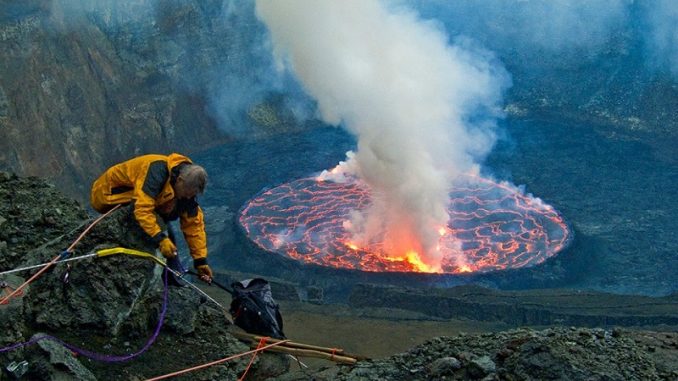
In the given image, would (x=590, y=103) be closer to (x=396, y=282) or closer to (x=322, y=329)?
(x=396, y=282)

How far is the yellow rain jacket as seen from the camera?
20.3 ft

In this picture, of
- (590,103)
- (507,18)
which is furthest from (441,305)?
(507,18)

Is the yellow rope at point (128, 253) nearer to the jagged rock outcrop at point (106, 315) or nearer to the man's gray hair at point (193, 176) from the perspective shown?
the jagged rock outcrop at point (106, 315)

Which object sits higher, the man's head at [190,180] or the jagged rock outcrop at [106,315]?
the man's head at [190,180]

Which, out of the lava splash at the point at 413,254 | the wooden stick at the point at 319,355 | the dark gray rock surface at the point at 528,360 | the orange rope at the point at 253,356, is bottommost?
the orange rope at the point at 253,356

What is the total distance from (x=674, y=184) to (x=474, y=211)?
270 inches

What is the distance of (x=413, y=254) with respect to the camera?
57.0 feet

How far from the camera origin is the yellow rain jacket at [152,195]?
6199 mm

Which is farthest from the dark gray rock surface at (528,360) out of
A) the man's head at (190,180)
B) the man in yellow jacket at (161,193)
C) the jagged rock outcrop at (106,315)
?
the man's head at (190,180)

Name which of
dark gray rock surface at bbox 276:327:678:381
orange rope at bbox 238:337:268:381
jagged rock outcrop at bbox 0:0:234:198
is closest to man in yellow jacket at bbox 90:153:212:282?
orange rope at bbox 238:337:268:381

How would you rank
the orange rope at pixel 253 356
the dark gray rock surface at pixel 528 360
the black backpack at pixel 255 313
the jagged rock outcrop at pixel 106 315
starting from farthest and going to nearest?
the black backpack at pixel 255 313, the orange rope at pixel 253 356, the jagged rock outcrop at pixel 106 315, the dark gray rock surface at pixel 528 360

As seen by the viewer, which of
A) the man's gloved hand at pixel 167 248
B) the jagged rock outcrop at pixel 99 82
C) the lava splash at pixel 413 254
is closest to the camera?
the man's gloved hand at pixel 167 248

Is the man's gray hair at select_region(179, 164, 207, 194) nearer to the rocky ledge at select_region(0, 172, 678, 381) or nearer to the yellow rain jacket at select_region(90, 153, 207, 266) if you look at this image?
the yellow rain jacket at select_region(90, 153, 207, 266)

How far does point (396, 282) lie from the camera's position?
1592 centimetres
